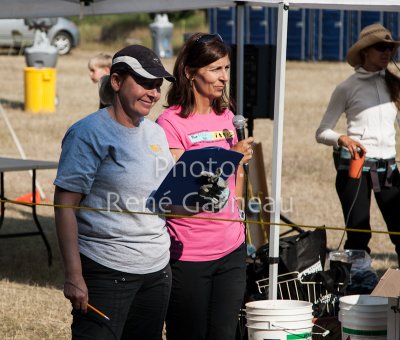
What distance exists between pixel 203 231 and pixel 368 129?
2.70 metres

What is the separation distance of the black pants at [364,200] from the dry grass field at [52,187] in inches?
43.0

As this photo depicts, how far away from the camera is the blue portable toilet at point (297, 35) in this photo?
30.2 metres

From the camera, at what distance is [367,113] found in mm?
6434

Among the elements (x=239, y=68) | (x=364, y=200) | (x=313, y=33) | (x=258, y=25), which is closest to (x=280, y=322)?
(x=364, y=200)

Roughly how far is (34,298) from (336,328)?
231cm

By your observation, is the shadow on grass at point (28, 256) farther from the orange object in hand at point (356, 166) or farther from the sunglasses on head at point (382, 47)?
the sunglasses on head at point (382, 47)

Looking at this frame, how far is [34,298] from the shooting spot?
21.5 feet

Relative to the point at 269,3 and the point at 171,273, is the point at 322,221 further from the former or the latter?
the point at 171,273

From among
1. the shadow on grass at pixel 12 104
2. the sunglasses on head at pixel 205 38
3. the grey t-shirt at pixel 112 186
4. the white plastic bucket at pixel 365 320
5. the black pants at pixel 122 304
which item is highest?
the sunglasses on head at pixel 205 38

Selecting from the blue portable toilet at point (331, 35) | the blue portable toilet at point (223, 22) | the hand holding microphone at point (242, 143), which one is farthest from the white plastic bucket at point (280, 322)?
the blue portable toilet at point (223, 22)

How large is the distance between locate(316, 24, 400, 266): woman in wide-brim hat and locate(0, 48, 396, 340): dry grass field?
1.22 m

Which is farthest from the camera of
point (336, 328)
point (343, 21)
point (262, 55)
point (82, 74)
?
point (343, 21)

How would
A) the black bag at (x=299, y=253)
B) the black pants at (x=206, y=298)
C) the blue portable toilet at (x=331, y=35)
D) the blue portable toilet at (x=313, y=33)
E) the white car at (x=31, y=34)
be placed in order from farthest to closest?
the blue portable toilet at (x=313, y=33) < the blue portable toilet at (x=331, y=35) < the white car at (x=31, y=34) < the black bag at (x=299, y=253) < the black pants at (x=206, y=298)

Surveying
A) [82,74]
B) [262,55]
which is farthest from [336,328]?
[82,74]
